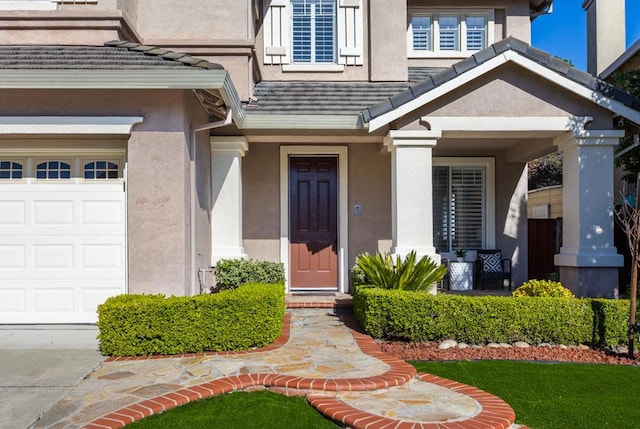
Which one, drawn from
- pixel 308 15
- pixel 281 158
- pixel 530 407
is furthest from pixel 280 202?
pixel 530 407

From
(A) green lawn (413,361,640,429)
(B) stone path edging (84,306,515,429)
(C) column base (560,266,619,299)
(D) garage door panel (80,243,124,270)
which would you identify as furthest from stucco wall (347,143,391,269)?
(D) garage door panel (80,243,124,270)

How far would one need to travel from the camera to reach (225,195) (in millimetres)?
9922

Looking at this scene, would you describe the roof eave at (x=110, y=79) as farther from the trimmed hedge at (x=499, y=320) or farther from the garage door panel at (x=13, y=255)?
the trimmed hedge at (x=499, y=320)

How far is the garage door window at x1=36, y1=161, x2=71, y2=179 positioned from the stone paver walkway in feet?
10.1

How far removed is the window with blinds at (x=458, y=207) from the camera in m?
12.0

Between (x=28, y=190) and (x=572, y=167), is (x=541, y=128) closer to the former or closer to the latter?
(x=572, y=167)

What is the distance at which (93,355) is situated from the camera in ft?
21.5

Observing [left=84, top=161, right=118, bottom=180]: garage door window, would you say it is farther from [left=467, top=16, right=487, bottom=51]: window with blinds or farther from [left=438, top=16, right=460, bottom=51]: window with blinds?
[left=467, top=16, right=487, bottom=51]: window with blinds

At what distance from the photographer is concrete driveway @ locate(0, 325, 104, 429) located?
192 inches

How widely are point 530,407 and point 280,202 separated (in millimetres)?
6767

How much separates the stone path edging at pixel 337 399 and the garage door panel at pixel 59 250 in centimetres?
319

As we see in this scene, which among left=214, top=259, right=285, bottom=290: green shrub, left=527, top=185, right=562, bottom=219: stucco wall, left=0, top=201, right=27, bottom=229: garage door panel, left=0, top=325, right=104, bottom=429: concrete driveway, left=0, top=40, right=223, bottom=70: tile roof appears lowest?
left=0, top=325, right=104, bottom=429: concrete driveway

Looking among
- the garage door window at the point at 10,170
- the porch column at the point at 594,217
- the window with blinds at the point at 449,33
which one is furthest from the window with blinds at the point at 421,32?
the garage door window at the point at 10,170

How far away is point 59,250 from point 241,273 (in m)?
2.87
